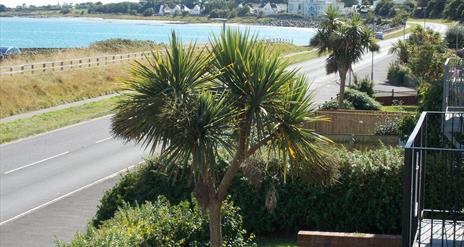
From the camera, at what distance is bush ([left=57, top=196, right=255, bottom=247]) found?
11.8m

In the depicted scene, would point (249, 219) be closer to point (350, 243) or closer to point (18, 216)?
point (350, 243)

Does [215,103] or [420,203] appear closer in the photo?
[420,203]

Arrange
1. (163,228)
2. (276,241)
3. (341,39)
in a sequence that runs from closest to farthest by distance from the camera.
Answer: (163,228)
(276,241)
(341,39)

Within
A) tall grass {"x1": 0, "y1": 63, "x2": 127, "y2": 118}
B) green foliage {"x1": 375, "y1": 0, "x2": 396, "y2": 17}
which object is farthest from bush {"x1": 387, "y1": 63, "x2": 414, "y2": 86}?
green foliage {"x1": 375, "y1": 0, "x2": 396, "y2": 17}

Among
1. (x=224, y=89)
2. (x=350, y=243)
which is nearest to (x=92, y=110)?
(x=350, y=243)

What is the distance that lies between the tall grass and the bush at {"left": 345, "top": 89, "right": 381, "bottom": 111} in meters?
11.2

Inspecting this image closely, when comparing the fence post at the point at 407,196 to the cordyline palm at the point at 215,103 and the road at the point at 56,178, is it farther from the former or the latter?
the road at the point at 56,178

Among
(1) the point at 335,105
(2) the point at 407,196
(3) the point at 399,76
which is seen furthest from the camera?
(3) the point at 399,76

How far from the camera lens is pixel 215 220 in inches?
435

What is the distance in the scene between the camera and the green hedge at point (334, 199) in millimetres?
15492

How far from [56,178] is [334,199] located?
37.3 feet

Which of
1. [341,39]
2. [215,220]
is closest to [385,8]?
[341,39]

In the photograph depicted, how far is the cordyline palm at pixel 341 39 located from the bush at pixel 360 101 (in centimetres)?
Answer: 118

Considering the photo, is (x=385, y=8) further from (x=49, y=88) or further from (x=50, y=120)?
(x=50, y=120)
